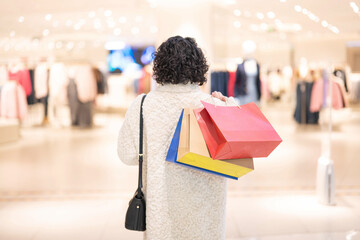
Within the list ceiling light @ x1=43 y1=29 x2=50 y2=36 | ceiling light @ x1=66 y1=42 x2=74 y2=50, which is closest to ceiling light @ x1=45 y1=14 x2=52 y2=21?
ceiling light @ x1=43 y1=29 x2=50 y2=36

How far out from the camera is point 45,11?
588 cm

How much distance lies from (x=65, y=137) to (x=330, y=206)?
642cm

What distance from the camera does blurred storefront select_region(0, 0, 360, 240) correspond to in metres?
3.75

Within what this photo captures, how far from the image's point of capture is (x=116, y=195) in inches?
177

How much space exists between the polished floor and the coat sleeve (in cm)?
155

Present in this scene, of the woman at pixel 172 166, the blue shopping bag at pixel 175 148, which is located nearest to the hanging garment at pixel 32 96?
the woman at pixel 172 166

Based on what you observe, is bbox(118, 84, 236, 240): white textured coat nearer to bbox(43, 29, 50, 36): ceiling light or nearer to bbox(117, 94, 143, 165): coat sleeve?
bbox(117, 94, 143, 165): coat sleeve

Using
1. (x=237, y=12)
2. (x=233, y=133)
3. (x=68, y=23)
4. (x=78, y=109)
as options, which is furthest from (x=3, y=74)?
(x=233, y=133)

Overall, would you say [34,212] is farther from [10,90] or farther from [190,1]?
[10,90]

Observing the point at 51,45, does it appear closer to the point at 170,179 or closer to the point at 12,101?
the point at 12,101

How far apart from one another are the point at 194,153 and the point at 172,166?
0.26m

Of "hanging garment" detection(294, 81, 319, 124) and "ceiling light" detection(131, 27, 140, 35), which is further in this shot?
"hanging garment" detection(294, 81, 319, 124)

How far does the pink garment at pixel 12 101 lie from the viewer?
767 cm

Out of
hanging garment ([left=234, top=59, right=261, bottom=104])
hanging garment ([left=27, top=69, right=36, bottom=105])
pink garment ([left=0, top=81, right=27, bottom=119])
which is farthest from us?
hanging garment ([left=27, top=69, right=36, bottom=105])
